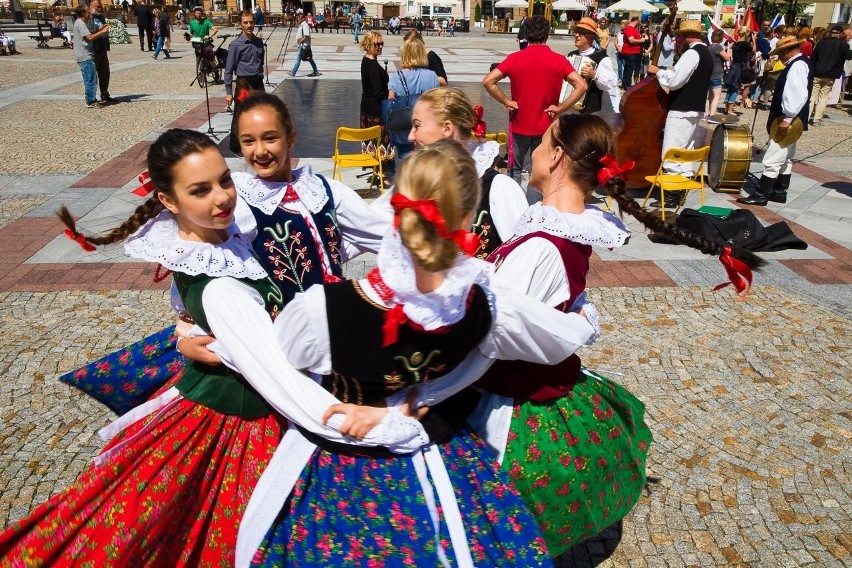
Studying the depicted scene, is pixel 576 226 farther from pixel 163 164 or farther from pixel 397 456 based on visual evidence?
pixel 163 164

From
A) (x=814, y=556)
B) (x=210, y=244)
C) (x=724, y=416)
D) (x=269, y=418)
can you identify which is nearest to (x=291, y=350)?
(x=269, y=418)

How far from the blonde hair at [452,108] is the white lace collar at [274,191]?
57 centimetres

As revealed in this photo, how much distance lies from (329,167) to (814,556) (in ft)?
23.6

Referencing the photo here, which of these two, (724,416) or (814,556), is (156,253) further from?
(724,416)

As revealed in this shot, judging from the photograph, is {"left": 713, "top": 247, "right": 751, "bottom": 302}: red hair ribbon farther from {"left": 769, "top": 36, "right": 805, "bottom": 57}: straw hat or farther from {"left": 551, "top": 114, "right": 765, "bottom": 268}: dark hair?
{"left": 769, "top": 36, "right": 805, "bottom": 57}: straw hat

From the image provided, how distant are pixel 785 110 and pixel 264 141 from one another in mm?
6960

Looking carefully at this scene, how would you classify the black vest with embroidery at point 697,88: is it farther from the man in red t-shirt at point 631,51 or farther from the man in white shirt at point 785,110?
the man in red t-shirt at point 631,51

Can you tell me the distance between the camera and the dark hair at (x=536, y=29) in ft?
22.1

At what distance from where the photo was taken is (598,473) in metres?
2.22

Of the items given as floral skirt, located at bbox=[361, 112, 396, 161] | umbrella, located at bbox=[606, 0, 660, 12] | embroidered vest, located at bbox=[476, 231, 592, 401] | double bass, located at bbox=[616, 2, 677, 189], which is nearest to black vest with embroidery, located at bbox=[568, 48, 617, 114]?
double bass, located at bbox=[616, 2, 677, 189]

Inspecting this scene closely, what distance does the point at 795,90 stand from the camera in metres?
7.39

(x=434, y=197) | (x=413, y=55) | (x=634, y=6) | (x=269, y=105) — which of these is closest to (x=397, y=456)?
(x=434, y=197)

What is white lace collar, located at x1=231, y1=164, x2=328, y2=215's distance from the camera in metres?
2.47

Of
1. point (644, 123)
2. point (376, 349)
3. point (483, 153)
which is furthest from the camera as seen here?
point (644, 123)
